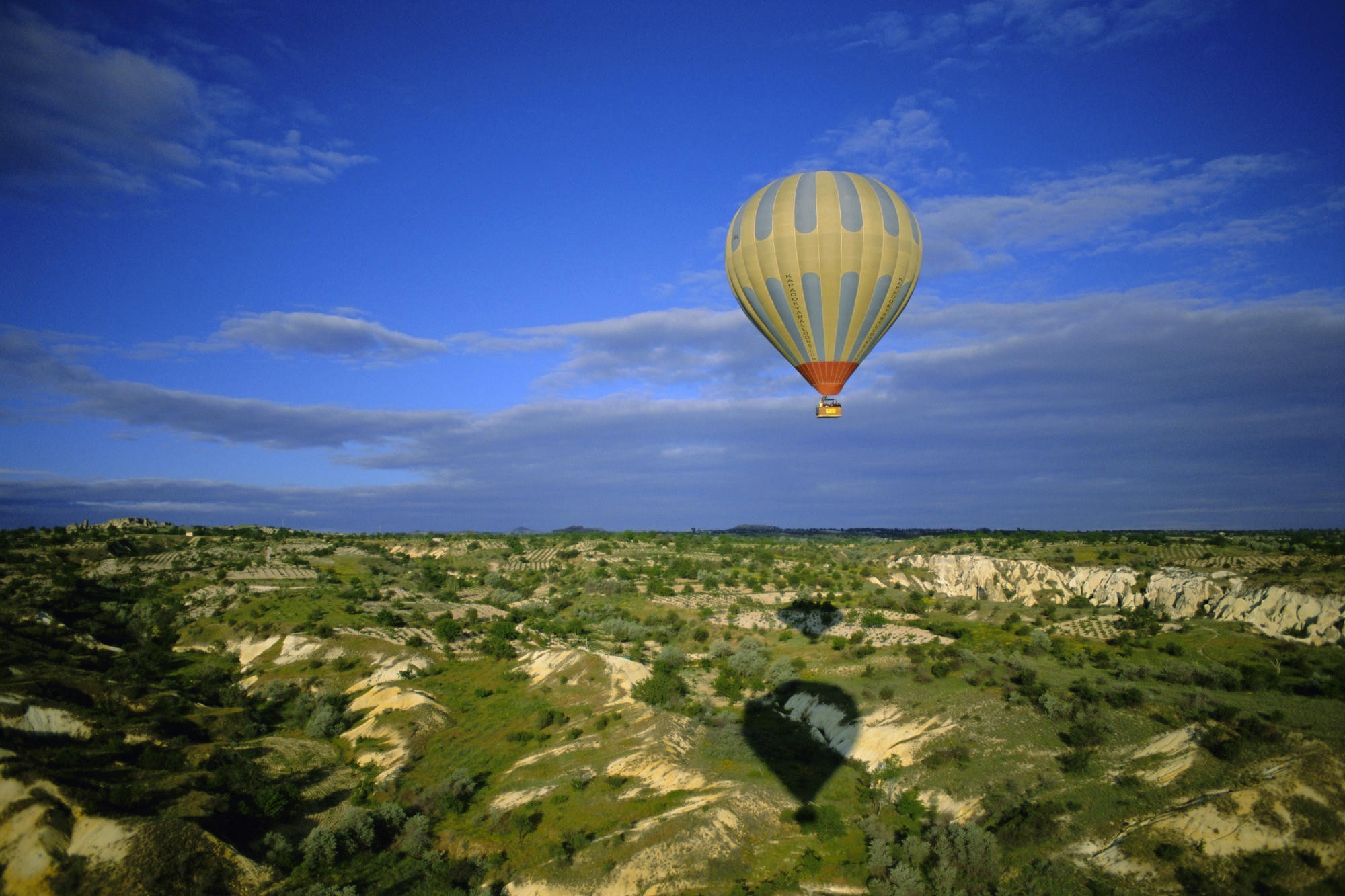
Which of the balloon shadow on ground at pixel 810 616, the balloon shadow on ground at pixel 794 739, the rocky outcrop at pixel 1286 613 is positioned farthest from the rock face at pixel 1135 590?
the balloon shadow on ground at pixel 794 739

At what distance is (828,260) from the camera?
3234 cm

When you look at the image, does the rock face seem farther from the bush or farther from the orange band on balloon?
the bush

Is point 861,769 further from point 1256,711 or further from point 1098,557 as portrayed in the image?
point 1098,557

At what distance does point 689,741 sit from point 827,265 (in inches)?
850

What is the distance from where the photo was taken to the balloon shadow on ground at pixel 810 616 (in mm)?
45656

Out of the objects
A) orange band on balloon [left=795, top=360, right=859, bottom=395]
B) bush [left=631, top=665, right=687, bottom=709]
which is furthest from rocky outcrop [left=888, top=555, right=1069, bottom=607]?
bush [left=631, top=665, right=687, bottom=709]

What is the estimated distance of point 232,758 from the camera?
88.5 ft

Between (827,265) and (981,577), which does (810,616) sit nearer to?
(981,577)

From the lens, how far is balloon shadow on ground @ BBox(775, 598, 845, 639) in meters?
45.7

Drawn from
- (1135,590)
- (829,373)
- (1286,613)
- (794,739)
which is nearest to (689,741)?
(794,739)

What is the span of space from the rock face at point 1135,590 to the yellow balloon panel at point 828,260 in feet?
89.5

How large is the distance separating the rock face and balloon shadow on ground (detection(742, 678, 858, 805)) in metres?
25.6

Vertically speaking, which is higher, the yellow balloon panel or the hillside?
the yellow balloon panel

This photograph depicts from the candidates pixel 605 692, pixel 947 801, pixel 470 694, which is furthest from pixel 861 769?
pixel 470 694
